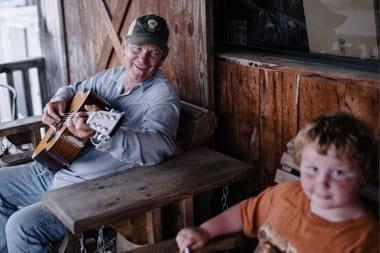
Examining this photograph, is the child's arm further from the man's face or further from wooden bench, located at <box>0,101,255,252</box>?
the man's face

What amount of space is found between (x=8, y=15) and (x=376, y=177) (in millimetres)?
4927

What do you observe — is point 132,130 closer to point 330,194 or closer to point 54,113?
point 54,113

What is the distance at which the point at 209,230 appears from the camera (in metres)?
1.92

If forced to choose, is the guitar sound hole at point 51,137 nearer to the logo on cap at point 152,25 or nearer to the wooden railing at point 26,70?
the logo on cap at point 152,25

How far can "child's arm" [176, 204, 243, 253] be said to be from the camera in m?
1.88

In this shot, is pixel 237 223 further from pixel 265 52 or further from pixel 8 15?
pixel 8 15

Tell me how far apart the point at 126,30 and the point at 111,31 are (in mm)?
199

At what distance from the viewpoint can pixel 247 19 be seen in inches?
101

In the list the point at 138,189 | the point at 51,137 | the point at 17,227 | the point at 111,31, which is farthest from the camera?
the point at 111,31

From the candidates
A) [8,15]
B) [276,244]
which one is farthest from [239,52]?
[8,15]

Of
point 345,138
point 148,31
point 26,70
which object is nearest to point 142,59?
point 148,31

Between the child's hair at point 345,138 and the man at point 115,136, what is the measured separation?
0.83 meters

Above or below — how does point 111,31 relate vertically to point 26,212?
above

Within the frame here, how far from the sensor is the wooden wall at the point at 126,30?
2.64 m
